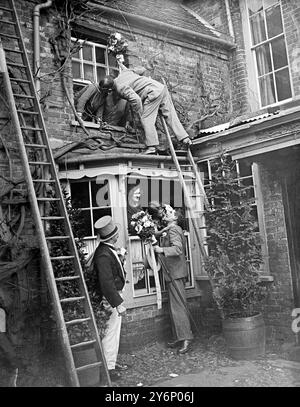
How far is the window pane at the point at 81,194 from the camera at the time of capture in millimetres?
6531

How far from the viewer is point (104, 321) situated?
5.34 meters

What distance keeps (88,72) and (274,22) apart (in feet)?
13.6

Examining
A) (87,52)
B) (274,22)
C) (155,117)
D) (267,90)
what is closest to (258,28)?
(274,22)

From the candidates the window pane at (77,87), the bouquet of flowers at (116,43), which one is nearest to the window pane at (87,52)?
the bouquet of flowers at (116,43)

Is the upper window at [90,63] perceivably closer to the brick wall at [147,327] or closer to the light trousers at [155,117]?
the light trousers at [155,117]

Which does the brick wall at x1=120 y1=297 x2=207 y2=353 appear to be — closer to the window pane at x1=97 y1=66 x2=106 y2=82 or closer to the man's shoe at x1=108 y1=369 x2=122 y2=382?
the man's shoe at x1=108 y1=369 x2=122 y2=382

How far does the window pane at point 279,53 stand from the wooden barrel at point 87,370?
6825 millimetres

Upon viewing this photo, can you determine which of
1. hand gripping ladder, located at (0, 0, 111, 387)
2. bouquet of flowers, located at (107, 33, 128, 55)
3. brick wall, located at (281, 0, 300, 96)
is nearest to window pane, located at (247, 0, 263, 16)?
brick wall, located at (281, 0, 300, 96)

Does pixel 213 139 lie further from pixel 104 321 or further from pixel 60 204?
pixel 104 321

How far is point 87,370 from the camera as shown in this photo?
4.70m

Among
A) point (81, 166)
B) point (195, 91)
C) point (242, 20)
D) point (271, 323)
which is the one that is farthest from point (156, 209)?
point (242, 20)

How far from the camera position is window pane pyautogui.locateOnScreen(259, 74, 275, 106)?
29.6 ft

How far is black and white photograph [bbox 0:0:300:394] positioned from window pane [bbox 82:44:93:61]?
3 centimetres

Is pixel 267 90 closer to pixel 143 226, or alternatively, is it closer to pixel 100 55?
pixel 100 55
